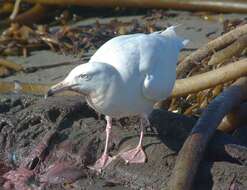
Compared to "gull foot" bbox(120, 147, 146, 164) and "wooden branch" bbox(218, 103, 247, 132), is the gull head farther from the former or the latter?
"wooden branch" bbox(218, 103, 247, 132)

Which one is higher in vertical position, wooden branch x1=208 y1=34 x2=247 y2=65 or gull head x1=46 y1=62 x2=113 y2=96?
gull head x1=46 y1=62 x2=113 y2=96

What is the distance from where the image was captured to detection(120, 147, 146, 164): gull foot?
14.9 ft

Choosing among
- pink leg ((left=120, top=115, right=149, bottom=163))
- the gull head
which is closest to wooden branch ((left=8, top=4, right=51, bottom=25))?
pink leg ((left=120, top=115, right=149, bottom=163))

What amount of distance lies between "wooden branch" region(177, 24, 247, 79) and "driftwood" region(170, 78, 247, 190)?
681mm

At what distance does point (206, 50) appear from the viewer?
5.64 m

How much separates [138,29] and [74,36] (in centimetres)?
60

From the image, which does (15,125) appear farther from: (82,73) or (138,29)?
(138,29)

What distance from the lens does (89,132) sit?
4.88m

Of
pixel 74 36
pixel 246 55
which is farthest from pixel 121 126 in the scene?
pixel 74 36

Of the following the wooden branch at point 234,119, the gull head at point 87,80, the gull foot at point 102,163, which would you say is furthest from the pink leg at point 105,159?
the wooden branch at point 234,119

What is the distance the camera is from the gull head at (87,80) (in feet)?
13.7

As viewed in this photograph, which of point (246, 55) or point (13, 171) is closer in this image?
point (13, 171)

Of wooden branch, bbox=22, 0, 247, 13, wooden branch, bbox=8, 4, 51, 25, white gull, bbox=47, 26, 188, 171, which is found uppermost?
white gull, bbox=47, 26, 188, 171

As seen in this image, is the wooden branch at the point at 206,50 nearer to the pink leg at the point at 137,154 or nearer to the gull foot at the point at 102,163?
the pink leg at the point at 137,154
